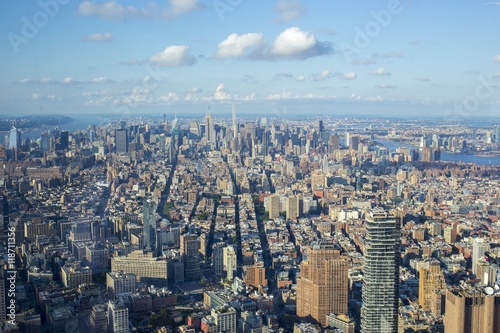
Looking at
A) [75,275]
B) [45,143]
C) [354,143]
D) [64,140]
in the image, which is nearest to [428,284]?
[75,275]

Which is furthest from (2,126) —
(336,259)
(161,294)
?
(336,259)

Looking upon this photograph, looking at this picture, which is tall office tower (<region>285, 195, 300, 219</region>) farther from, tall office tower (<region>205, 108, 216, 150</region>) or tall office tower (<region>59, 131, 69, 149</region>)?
tall office tower (<region>205, 108, 216, 150</region>)

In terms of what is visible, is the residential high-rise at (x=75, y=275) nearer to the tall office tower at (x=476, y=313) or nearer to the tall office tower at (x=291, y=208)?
the tall office tower at (x=476, y=313)

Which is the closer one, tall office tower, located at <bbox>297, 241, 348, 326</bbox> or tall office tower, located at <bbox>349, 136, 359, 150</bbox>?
tall office tower, located at <bbox>297, 241, 348, 326</bbox>

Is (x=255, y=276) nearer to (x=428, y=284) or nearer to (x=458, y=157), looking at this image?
(x=428, y=284)

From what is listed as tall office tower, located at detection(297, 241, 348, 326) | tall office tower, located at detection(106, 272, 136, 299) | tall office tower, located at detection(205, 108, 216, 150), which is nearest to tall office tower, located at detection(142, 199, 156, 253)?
tall office tower, located at detection(106, 272, 136, 299)

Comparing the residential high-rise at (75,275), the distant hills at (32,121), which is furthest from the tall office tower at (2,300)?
the distant hills at (32,121)
